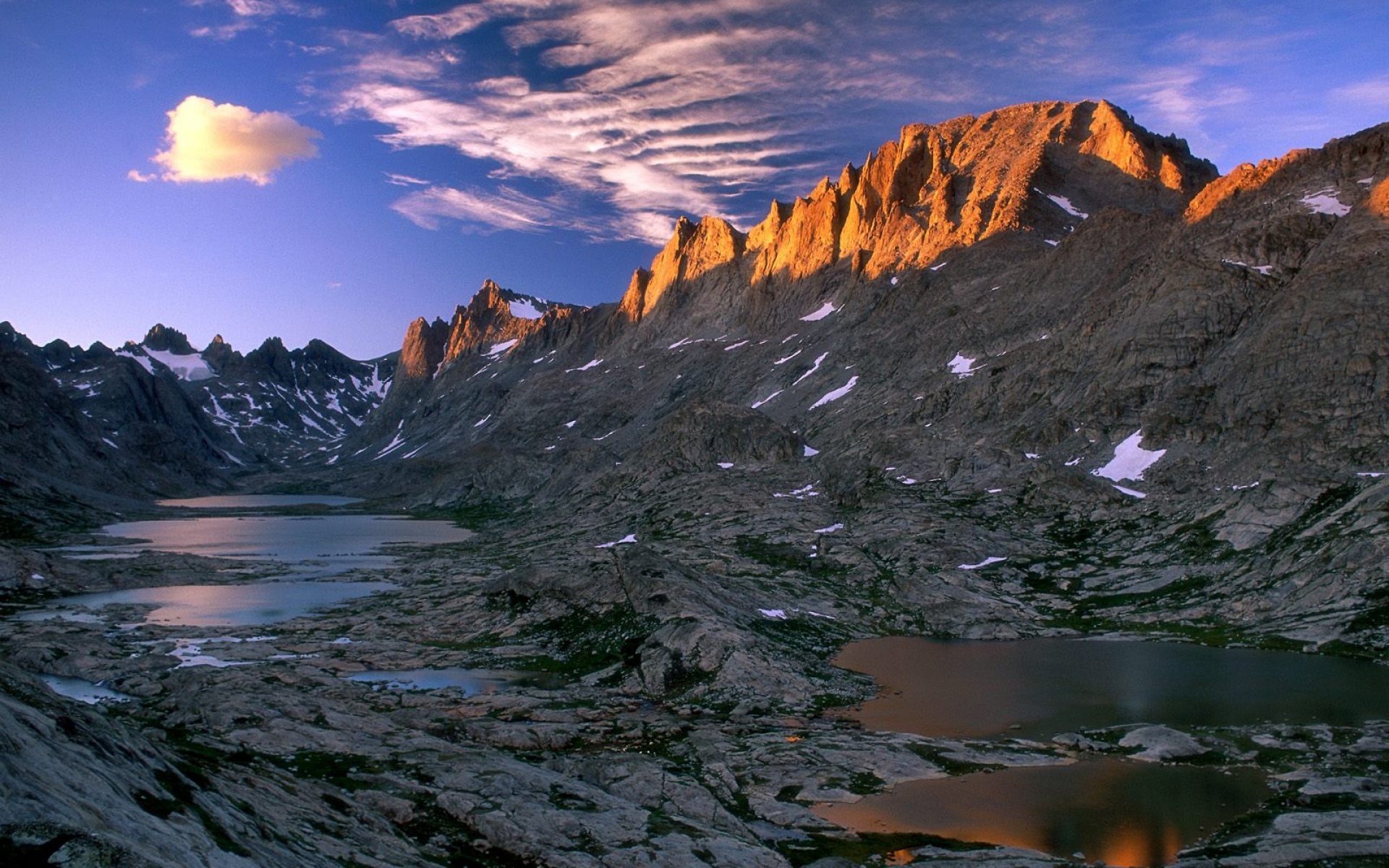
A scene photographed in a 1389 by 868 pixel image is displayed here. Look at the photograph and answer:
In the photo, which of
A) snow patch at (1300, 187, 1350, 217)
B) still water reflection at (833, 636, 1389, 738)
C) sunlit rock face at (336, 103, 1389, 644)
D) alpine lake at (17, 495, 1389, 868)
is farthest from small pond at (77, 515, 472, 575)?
snow patch at (1300, 187, 1350, 217)

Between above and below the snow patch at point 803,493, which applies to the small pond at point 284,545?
below

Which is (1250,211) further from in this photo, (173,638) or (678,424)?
(173,638)

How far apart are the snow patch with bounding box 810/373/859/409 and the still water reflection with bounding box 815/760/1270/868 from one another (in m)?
139

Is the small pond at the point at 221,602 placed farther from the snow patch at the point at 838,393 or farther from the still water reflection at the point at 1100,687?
the snow patch at the point at 838,393

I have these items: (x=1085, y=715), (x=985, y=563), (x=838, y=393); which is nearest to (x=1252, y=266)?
(x=985, y=563)

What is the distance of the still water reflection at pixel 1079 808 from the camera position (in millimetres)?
37312

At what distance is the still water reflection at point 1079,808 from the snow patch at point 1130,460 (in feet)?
256

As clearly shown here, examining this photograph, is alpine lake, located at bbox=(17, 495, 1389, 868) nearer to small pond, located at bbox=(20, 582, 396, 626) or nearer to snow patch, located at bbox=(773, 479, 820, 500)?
small pond, located at bbox=(20, 582, 396, 626)

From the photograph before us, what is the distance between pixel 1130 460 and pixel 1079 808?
88572mm

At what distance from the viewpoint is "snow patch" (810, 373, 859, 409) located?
183 meters

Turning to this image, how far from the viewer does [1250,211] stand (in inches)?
5423

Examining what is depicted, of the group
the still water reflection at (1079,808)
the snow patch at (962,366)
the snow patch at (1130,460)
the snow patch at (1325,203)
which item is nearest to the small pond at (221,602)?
the still water reflection at (1079,808)

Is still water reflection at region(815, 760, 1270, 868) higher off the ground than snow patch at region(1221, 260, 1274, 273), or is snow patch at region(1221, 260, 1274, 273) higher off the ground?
snow patch at region(1221, 260, 1274, 273)

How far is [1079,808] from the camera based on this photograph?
40844mm
